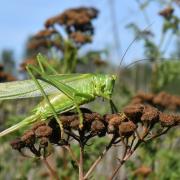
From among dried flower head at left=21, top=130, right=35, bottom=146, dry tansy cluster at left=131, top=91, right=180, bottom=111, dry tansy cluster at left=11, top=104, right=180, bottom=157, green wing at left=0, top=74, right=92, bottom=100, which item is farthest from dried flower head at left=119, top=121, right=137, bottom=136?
dry tansy cluster at left=131, top=91, right=180, bottom=111

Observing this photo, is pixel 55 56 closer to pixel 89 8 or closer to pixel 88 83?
pixel 89 8

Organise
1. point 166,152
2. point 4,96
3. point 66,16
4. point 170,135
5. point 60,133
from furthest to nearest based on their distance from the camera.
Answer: point 66,16
point 170,135
point 166,152
point 4,96
point 60,133

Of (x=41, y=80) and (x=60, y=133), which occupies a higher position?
(x=41, y=80)

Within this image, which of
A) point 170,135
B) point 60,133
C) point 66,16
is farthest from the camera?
point 66,16

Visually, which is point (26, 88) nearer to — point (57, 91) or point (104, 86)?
point (57, 91)

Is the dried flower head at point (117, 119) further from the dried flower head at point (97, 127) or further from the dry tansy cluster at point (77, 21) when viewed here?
the dry tansy cluster at point (77, 21)

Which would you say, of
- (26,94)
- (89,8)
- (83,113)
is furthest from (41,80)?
(89,8)

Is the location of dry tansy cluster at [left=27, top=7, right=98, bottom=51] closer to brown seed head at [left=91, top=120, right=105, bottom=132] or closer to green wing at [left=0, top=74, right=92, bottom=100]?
green wing at [left=0, top=74, right=92, bottom=100]
